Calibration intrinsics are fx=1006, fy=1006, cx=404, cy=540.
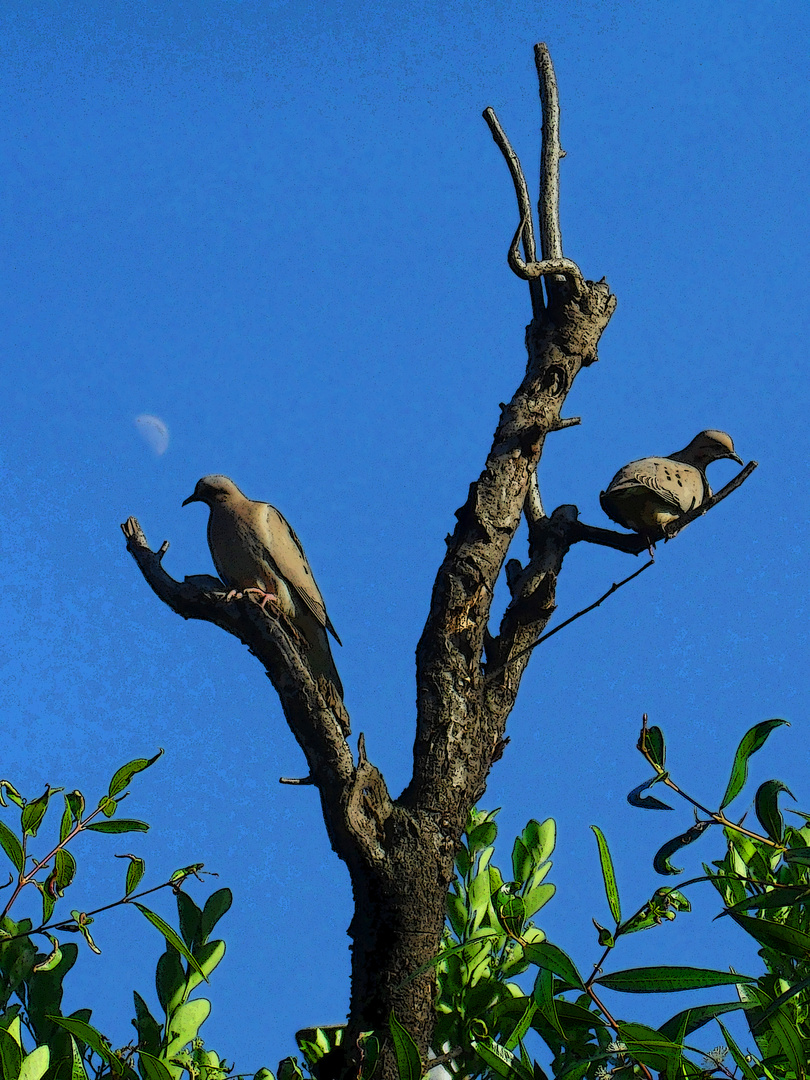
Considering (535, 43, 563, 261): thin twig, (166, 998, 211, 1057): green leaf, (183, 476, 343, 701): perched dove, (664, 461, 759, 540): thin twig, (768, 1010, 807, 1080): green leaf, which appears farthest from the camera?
(183, 476, 343, 701): perched dove

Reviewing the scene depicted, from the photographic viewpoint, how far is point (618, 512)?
3.80 meters

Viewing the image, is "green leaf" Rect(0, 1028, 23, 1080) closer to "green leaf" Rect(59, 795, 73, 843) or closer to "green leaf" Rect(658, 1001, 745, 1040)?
"green leaf" Rect(59, 795, 73, 843)

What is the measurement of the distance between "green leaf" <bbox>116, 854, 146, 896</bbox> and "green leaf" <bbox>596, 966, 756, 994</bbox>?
37.9 inches

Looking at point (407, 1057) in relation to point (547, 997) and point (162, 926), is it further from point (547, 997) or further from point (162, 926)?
point (162, 926)

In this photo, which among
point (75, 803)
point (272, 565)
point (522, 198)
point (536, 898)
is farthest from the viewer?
point (272, 565)

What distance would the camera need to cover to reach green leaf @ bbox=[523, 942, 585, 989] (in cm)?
171

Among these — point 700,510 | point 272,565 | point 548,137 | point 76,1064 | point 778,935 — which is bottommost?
point 778,935

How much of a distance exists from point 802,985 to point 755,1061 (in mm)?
805

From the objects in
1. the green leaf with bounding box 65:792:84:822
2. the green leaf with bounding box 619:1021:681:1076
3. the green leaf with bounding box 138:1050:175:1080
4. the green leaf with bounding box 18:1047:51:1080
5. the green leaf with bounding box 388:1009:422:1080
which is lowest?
the green leaf with bounding box 619:1021:681:1076

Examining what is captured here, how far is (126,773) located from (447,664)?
1293mm

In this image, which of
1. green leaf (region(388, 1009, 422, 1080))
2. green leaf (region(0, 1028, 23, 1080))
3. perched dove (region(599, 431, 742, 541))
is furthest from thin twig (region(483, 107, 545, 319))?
green leaf (region(0, 1028, 23, 1080))

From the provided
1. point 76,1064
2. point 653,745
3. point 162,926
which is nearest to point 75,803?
point 162,926

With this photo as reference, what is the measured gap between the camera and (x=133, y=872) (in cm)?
209

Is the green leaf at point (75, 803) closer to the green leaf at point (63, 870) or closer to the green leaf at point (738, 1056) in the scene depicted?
the green leaf at point (63, 870)
